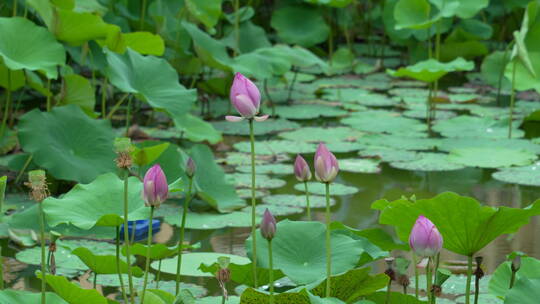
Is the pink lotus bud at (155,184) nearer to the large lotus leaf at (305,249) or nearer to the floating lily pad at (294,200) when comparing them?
the large lotus leaf at (305,249)

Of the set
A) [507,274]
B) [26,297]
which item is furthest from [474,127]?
[26,297]

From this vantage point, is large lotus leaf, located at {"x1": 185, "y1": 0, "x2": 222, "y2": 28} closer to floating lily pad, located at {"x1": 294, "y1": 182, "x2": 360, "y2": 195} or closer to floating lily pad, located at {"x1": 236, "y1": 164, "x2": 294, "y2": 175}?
floating lily pad, located at {"x1": 236, "y1": 164, "x2": 294, "y2": 175}

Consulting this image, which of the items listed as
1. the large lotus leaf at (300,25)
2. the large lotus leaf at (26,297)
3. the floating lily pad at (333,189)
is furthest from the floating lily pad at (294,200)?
the large lotus leaf at (300,25)

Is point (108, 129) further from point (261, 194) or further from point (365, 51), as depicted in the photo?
point (365, 51)

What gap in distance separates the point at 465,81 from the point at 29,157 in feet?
8.67

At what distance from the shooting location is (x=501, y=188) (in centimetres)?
285

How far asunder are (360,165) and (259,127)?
0.69m

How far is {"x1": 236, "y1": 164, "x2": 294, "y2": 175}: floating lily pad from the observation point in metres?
2.96

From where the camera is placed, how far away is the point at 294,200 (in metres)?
2.65

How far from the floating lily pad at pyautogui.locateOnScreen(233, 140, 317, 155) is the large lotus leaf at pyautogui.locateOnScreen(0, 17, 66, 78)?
87 centimetres

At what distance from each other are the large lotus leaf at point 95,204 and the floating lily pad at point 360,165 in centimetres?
141

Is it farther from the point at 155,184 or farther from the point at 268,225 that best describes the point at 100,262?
the point at 268,225

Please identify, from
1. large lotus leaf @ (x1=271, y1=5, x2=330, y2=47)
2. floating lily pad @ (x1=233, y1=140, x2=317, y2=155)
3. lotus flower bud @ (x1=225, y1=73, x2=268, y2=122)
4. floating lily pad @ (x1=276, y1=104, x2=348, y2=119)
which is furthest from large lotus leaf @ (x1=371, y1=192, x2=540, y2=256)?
large lotus leaf @ (x1=271, y1=5, x2=330, y2=47)

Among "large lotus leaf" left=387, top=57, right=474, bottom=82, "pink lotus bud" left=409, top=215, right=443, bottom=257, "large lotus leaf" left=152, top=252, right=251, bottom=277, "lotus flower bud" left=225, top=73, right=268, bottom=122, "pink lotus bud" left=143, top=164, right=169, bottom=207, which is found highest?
"lotus flower bud" left=225, top=73, right=268, bottom=122
